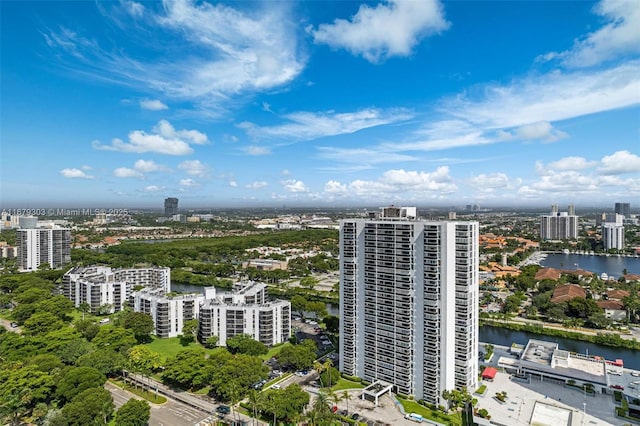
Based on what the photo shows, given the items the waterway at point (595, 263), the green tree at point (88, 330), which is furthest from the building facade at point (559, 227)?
the green tree at point (88, 330)

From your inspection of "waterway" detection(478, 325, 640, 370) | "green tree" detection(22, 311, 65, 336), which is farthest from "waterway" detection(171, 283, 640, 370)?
"green tree" detection(22, 311, 65, 336)

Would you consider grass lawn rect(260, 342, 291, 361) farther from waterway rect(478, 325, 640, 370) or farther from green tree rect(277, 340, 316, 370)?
waterway rect(478, 325, 640, 370)

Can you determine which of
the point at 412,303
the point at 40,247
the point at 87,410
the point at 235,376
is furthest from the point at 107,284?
the point at 412,303

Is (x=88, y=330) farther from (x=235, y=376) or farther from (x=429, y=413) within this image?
(x=429, y=413)

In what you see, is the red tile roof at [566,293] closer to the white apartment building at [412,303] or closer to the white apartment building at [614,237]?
the white apartment building at [412,303]

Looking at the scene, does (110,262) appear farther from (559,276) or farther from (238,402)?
(559,276)

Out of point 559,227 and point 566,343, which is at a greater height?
point 559,227
